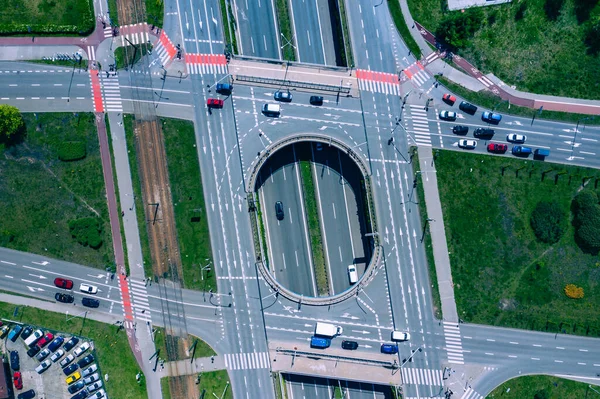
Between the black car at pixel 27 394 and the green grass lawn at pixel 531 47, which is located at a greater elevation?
the green grass lawn at pixel 531 47

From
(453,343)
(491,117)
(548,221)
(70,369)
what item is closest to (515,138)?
(491,117)

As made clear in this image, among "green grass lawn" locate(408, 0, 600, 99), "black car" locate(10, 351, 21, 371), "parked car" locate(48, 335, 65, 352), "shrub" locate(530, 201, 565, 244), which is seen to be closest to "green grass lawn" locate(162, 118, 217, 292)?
"parked car" locate(48, 335, 65, 352)

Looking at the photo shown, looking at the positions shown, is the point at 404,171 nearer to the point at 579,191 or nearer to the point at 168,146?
the point at 579,191

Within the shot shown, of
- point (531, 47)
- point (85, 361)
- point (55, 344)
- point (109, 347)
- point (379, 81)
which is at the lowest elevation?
point (85, 361)

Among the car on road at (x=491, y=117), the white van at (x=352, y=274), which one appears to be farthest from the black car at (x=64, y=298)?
the car on road at (x=491, y=117)

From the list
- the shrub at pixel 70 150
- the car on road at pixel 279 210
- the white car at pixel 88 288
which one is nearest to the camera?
the white car at pixel 88 288

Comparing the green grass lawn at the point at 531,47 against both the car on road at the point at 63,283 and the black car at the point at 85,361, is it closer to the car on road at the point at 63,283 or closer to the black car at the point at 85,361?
the car on road at the point at 63,283

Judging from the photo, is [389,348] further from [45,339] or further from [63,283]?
[45,339]

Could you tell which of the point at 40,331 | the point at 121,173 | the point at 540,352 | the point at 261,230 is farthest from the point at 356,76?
the point at 40,331
